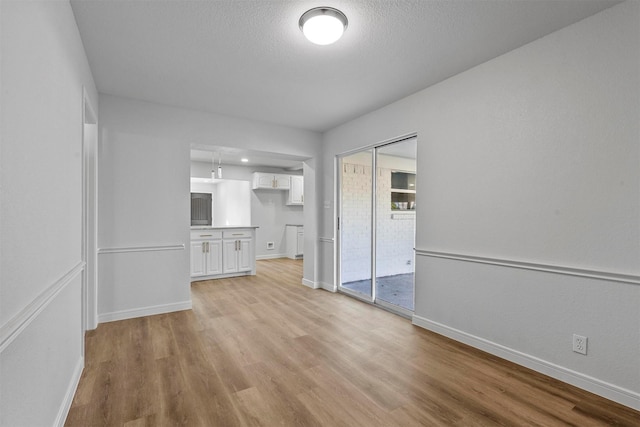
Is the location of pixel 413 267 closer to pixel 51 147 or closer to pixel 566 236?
pixel 566 236

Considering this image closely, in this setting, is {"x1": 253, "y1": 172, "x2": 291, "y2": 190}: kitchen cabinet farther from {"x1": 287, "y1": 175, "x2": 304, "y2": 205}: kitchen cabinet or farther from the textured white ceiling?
the textured white ceiling

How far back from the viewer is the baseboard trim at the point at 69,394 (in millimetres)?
1678

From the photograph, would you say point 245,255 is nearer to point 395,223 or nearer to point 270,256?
point 270,256

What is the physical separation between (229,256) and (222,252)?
0.15 meters

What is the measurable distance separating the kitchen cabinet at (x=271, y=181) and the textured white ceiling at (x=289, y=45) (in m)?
4.13

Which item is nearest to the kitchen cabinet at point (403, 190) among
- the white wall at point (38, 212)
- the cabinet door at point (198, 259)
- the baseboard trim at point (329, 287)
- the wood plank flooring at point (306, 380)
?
the wood plank flooring at point (306, 380)

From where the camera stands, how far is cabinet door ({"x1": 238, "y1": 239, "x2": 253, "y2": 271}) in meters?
5.69

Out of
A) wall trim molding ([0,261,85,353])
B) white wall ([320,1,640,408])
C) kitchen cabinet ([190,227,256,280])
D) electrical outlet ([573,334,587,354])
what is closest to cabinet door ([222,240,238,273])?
kitchen cabinet ([190,227,256,280])

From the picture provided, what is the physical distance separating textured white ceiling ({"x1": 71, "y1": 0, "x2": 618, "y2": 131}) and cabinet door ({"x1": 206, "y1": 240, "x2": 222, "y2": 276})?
8.72ft

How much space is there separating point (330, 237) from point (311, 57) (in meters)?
2.73

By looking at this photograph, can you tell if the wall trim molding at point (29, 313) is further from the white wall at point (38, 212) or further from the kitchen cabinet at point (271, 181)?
the kitchen cabinet at point (271, 181)

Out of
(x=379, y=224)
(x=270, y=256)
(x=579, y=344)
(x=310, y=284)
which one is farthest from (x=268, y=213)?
(x=579, y=344)

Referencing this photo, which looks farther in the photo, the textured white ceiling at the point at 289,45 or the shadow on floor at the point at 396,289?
the shadow on floor at the point at 396,289

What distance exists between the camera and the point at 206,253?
5.34m
